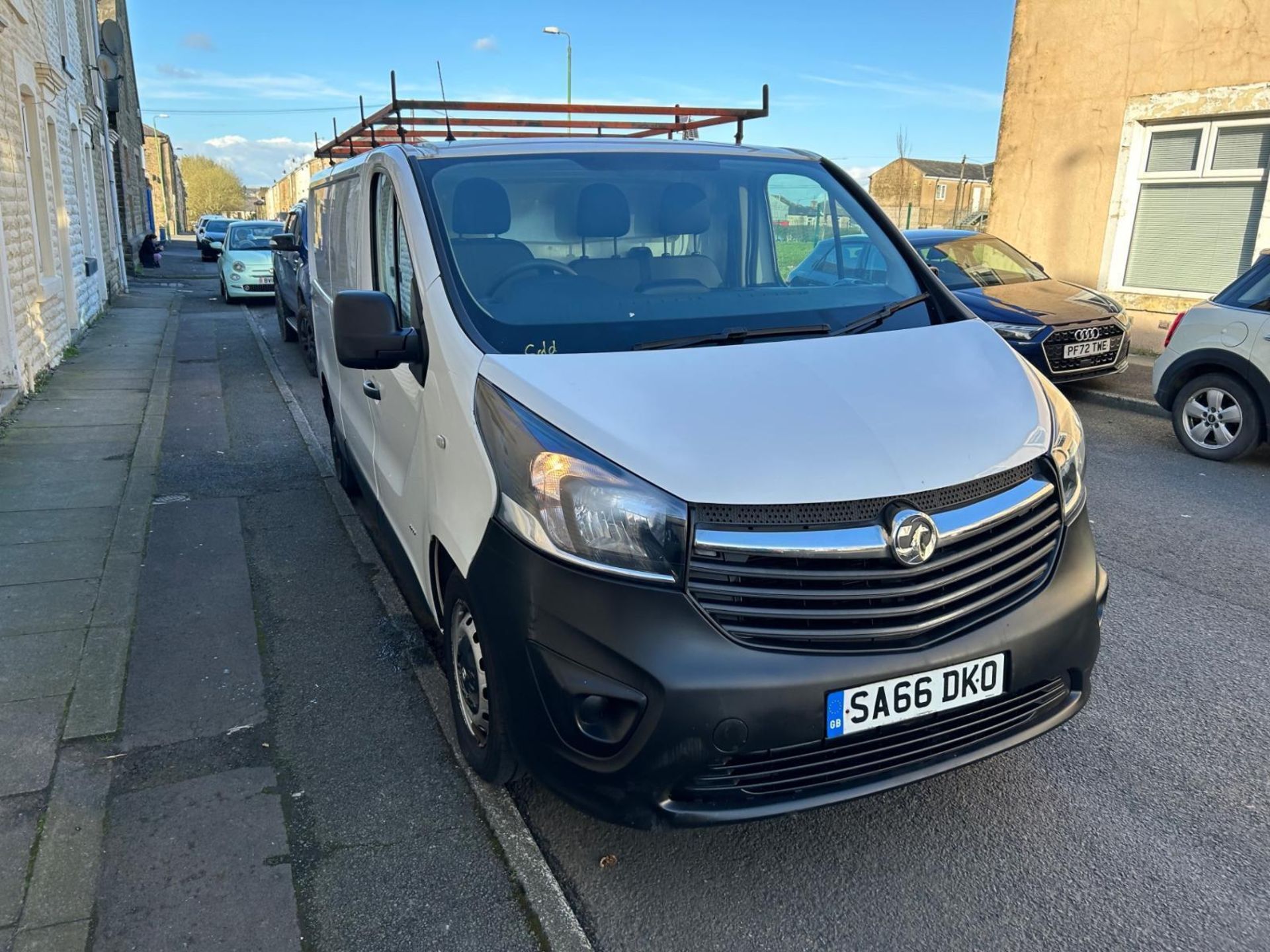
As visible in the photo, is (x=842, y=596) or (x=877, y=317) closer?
(x=842, y=596)

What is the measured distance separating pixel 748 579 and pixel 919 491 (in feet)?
1.64

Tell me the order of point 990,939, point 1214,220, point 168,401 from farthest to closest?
point 1214,220
point 168,401
point 990,939

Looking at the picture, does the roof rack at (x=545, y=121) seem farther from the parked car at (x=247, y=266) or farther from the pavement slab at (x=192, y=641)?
the parked car at (x=247, y=266)

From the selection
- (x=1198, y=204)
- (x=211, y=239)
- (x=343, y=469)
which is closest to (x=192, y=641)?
(x=343, y=469)

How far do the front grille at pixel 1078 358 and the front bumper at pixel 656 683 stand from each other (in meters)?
7.29

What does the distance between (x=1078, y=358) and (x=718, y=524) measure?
8.10 meters

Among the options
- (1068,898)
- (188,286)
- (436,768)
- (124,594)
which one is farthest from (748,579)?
(188,286)

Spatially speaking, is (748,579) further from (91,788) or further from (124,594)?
(124,594)

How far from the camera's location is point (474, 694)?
9.74ft

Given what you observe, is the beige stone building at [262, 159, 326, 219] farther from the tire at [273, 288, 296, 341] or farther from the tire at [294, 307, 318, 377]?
the tire at [294, 307, 318, 377]

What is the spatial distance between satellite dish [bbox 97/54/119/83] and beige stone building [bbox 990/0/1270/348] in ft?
60.4

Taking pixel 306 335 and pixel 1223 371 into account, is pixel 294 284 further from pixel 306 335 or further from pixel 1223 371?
pixel 1223 371

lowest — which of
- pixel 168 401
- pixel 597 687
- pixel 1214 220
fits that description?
Result: pixel 168 401

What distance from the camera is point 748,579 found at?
2.32m
